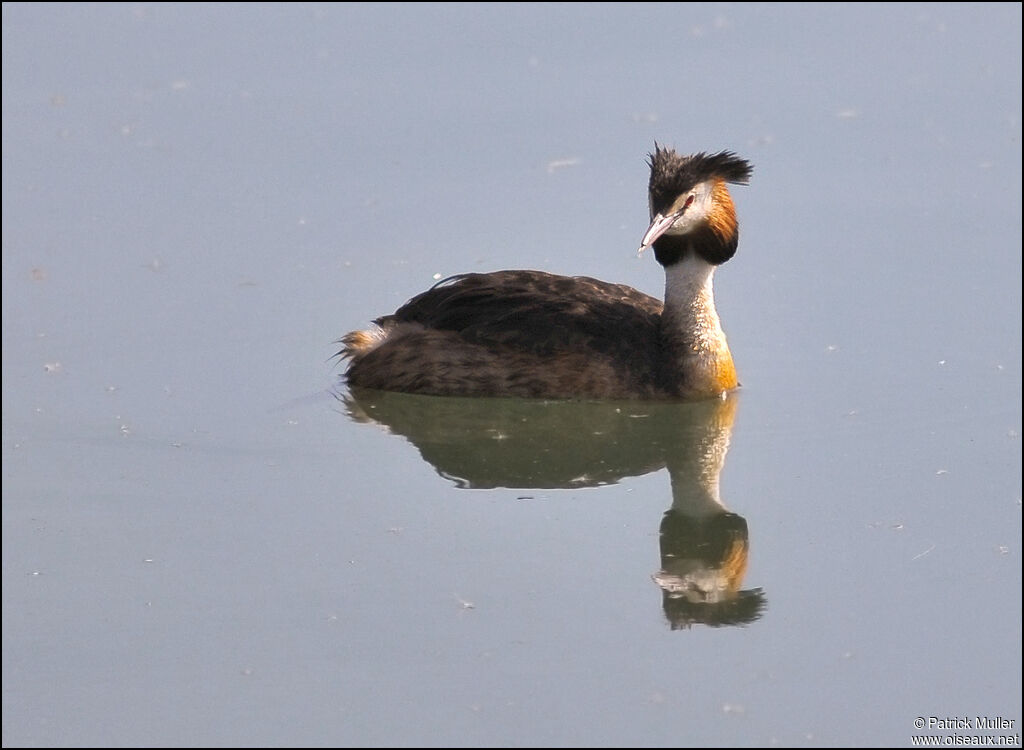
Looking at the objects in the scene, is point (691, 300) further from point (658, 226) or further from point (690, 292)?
point (658, 226)

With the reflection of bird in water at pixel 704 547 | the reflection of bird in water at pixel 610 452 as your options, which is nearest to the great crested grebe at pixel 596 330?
the reflection of bird in water at pixel 610 452

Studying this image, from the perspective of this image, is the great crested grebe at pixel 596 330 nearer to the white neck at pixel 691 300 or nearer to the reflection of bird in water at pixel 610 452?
the white neck at pixel 691 300

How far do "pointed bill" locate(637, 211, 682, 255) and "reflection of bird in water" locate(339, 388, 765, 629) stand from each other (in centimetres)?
92

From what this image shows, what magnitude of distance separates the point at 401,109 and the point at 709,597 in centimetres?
651

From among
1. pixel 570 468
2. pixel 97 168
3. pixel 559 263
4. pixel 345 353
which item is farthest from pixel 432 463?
pixel 97 168

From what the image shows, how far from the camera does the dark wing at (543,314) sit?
10.3 metres

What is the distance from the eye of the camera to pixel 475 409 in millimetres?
10258

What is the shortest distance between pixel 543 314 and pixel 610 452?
1056 millimetres

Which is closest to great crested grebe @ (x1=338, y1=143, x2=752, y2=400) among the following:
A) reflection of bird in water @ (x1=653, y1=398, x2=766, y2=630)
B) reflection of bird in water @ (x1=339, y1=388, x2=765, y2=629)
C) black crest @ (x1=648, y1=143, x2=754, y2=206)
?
black crest @ (x1=648, y1=143, x2=754, y2=206)

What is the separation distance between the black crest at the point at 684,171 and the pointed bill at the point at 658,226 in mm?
82

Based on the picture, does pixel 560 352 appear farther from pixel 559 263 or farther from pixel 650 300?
pixel 559 263

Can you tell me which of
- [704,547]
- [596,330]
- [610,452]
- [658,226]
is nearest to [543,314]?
[596,330]

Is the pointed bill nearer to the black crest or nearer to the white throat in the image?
the black crest

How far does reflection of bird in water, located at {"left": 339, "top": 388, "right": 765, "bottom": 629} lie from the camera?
27.6 ft
